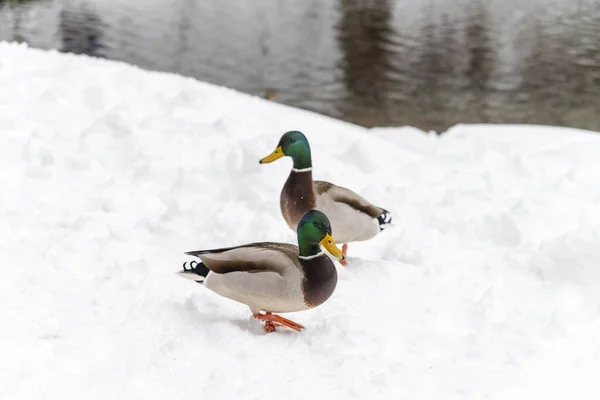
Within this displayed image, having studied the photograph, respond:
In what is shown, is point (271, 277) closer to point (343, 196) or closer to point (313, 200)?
point (313, 200)

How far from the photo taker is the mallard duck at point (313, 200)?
18.6 ft

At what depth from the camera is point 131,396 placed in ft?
12.7

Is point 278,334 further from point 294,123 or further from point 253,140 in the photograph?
point 294,123

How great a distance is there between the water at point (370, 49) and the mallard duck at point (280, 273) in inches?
446

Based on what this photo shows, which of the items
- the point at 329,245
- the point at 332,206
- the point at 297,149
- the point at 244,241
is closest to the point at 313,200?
the point at 332,206

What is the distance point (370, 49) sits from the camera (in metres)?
23.2

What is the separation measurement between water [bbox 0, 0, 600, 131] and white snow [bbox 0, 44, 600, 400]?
7214 millimetres

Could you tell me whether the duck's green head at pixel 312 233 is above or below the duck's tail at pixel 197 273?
above

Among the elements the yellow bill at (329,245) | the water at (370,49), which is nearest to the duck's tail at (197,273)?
the yellow bill at (329,245)

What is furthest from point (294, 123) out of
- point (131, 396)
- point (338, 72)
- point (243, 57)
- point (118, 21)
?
point (118, 21)

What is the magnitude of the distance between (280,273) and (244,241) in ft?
6.39

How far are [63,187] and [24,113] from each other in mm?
1591

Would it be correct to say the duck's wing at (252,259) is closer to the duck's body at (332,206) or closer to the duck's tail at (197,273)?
the duck's tail at (197,273)

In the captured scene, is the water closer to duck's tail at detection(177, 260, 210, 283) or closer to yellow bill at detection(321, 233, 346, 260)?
yellow bill at detection(321, 233, 346, 260)
